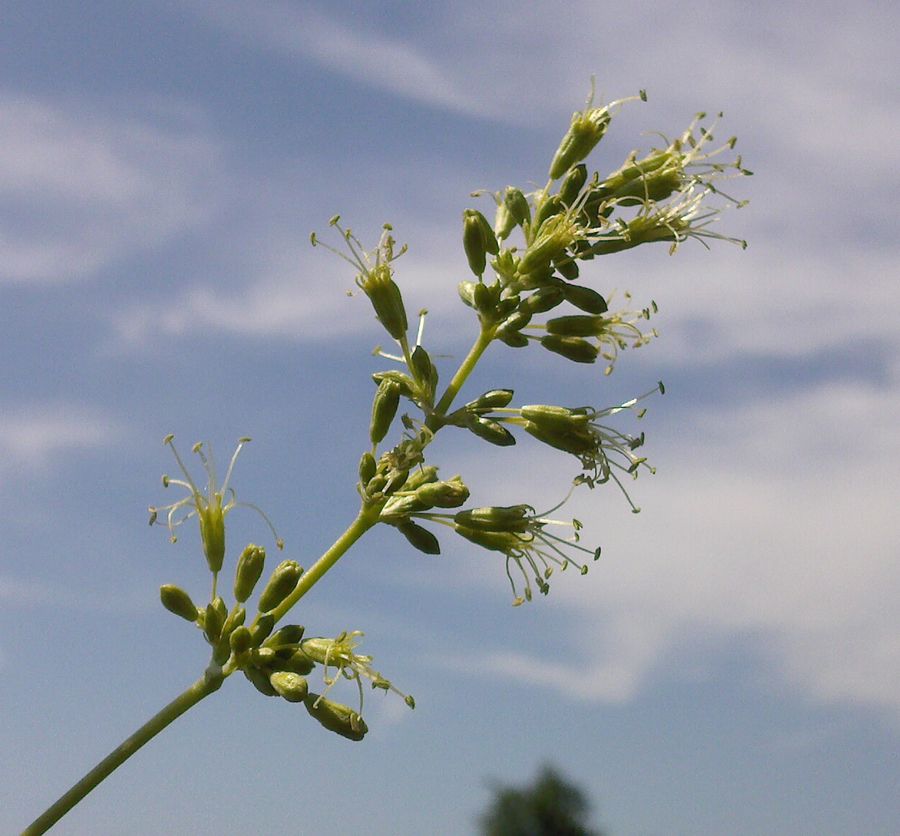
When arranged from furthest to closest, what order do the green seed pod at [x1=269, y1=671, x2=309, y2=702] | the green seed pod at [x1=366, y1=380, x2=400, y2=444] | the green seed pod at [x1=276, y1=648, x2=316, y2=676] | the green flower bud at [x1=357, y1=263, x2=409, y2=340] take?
the green flower bud at [x1=357, y1=263, x2=409, y2=340] < the green seed pod at [x1=366, y1=380, x2=400, y2=444] < the green seed pod at [x1=276, y1=648, x2=316, y2=676] < the green seed pod at [x1=269, y1=671, x2=309, y2=702]

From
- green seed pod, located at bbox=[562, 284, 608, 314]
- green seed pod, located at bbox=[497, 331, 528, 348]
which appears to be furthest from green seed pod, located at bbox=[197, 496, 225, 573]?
green seed pod, located at bbox=[562, 284, 608, 314]

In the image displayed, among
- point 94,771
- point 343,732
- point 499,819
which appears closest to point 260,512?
point 343,732

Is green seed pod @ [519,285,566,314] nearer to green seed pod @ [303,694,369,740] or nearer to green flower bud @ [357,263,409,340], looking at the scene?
green flower bud @ [357,263,409,340]

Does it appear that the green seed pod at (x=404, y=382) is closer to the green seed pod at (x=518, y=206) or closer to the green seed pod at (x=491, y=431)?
the green seed pod at (x=491, y=431)

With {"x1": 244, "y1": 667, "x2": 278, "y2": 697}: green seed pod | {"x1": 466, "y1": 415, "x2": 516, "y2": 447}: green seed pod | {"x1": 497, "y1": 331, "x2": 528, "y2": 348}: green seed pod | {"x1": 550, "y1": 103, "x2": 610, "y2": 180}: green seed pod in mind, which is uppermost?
{"x1": 550, "y1": 103, "x2": 610, "y2": 180}: green seed pod

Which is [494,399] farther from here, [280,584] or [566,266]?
[280,584]

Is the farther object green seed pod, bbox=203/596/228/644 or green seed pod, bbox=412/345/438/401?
green seed pod, bbox=412/345/438/401
